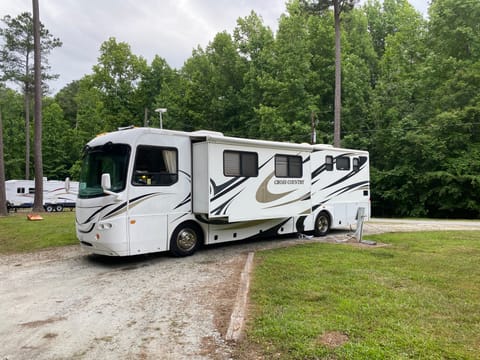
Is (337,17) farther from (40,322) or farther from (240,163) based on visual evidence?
(40,322)

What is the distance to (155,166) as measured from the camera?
7.68 metres

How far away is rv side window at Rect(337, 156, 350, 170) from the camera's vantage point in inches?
459

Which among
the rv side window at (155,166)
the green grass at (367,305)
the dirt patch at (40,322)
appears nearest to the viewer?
the green grass at (367,305)

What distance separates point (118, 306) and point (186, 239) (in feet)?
10.8

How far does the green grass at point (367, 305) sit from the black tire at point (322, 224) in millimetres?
3137

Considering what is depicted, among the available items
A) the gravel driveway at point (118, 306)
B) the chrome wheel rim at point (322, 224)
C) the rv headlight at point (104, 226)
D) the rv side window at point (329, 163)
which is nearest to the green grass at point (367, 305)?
Result: the gravel driveway at point (118, 306)

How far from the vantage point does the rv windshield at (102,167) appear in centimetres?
725

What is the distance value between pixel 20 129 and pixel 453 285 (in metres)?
47.9

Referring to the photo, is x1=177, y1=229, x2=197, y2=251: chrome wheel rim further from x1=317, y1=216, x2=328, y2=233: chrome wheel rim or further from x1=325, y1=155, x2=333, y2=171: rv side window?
x1=325, y1=155, x2=333, y2=171: rv side window

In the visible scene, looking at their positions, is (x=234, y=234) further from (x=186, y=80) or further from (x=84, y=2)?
(x=186, y=80)

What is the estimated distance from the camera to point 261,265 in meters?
7.00

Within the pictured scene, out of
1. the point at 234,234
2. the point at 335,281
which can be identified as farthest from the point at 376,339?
the point at 234,234

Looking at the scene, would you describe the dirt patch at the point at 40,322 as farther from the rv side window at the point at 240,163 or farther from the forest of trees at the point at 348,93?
the forest of trees at the point at 348,93

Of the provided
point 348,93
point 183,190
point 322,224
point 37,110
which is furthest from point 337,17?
point 37,110
